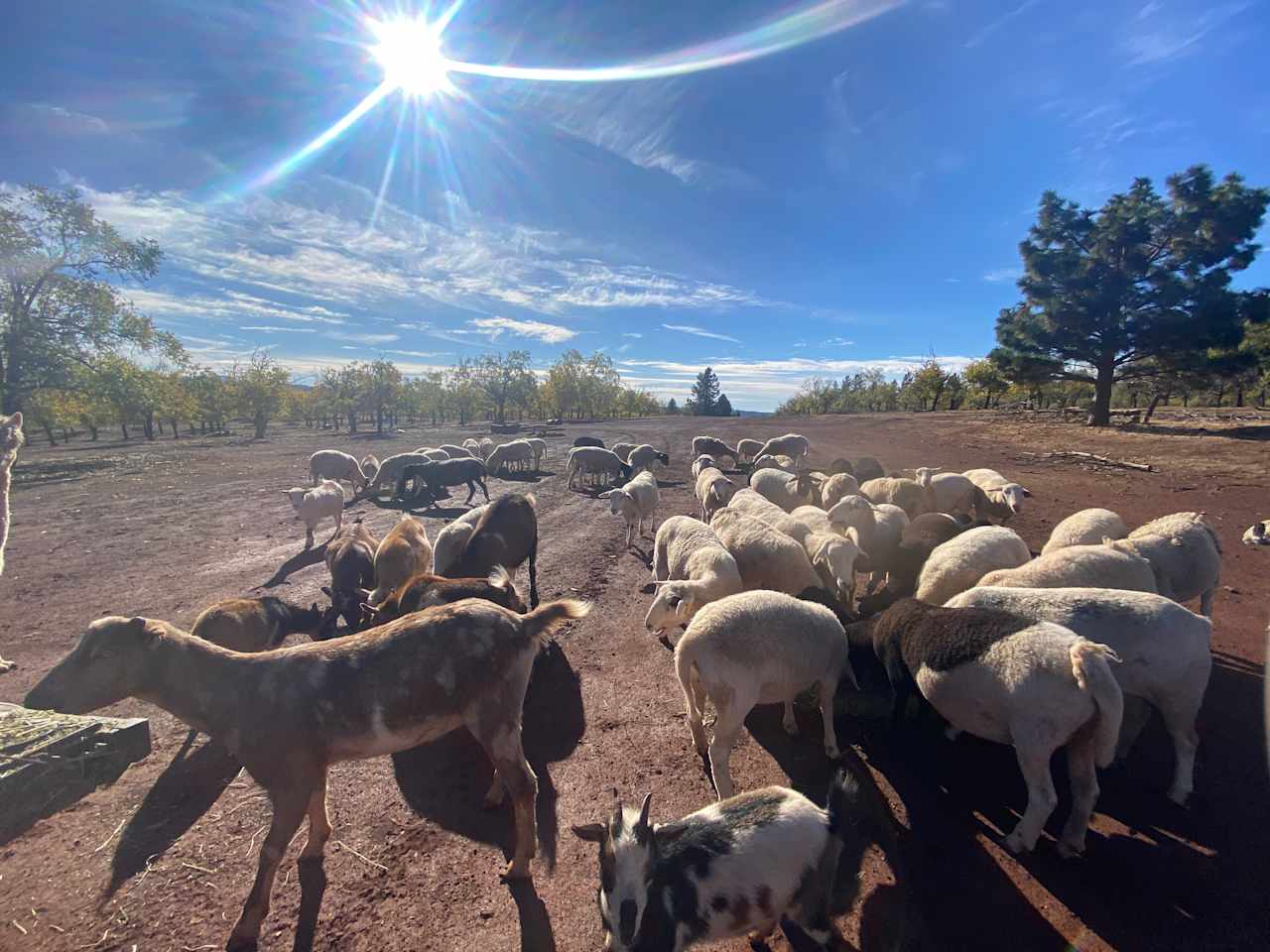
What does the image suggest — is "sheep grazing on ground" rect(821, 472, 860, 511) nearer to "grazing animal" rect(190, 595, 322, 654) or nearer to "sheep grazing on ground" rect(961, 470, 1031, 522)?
"sheep grazing on ground" rect(961, 470, 1031, 522)

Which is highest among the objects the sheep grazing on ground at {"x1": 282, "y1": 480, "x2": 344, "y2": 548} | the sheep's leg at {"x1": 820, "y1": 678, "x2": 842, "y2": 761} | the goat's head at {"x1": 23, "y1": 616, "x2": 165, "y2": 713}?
the goat's head at {"x1": 23, "y1": 616, "x2": 165, "y2": 713}

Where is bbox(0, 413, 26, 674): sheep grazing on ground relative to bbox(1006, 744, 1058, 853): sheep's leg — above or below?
above

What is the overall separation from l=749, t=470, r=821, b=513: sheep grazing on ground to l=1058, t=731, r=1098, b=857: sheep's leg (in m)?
9.80

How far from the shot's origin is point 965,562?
6.74 m

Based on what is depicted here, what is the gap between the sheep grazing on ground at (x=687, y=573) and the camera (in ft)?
19.8

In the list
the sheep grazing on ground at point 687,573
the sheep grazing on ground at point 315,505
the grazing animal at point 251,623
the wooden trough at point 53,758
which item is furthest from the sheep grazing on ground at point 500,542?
the sheep grazing on ground at point 315,505

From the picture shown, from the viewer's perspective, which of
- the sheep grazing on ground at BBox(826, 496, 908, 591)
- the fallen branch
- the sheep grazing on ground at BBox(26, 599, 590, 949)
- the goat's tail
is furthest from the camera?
the fallen branch

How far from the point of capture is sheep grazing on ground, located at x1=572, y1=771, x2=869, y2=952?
261 cm

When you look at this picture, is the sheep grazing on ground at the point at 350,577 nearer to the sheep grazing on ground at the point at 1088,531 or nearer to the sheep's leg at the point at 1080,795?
the sheep's leg at the point at 1080,795

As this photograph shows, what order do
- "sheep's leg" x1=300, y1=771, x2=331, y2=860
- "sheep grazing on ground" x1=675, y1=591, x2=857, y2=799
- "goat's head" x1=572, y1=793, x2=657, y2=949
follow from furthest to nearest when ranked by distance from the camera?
"sheep grazing on ground" x1=675, y1=591, x2=857, y2=799
"sheep's leg" x1=300, y1=771, x2=331, y2=860
"goat's head" x1=572, y1=793, x2=657, y2=949

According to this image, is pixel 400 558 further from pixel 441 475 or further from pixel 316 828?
pixel 441 475

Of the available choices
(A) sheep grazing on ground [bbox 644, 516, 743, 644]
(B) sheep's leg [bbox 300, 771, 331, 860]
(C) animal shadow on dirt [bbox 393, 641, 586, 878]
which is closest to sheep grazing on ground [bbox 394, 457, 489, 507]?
(A) sheep grazing on ground [bbox 644, 516, 743, 644]

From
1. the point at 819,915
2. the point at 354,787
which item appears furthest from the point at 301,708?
the point at 819,915

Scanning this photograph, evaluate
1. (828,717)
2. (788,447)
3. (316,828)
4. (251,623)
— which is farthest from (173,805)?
(788,447)
